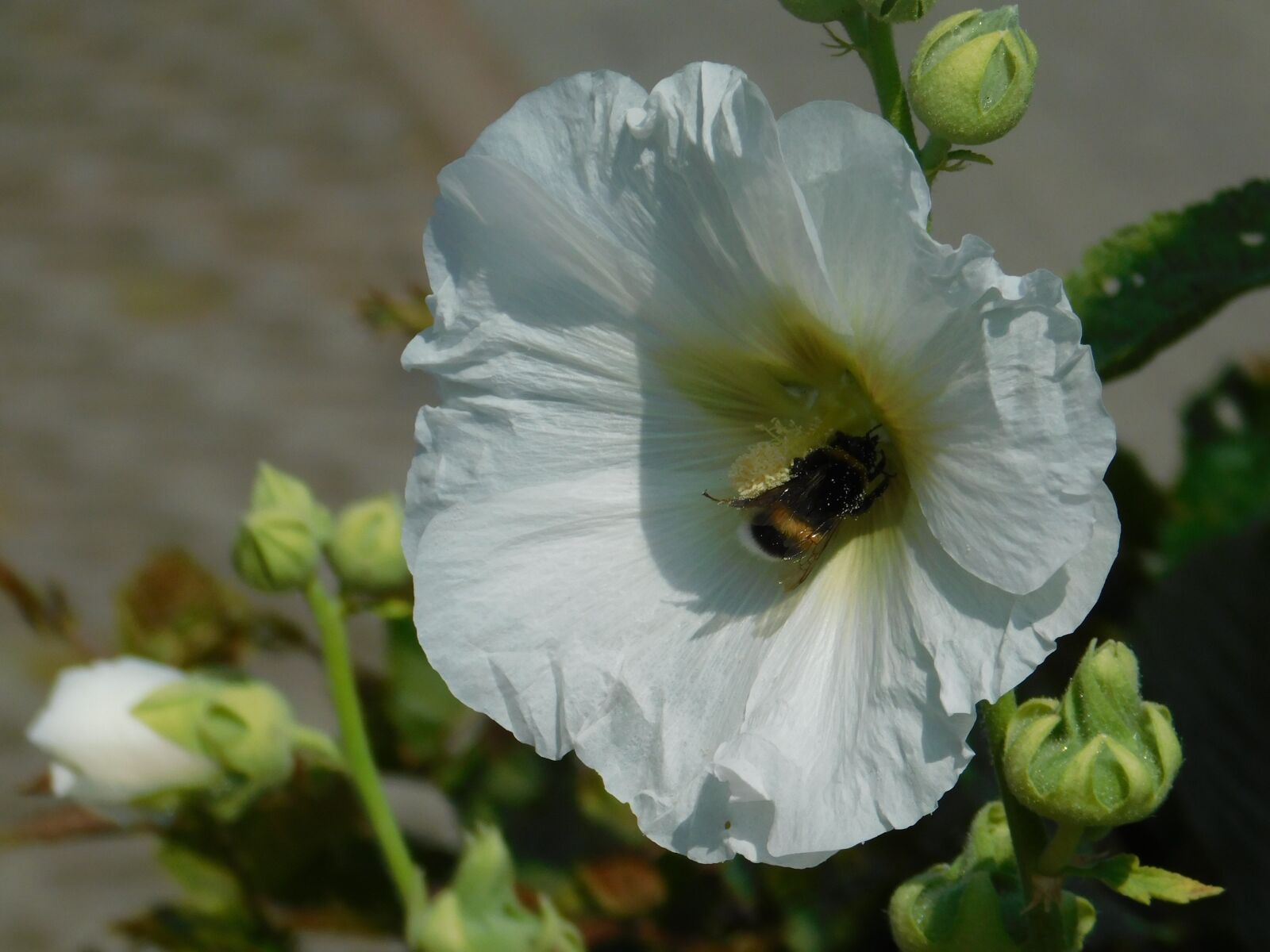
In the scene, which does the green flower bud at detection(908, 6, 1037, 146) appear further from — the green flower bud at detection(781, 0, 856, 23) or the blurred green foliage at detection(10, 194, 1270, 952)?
the blurred green foliage at detection(10, 194, 1270, 952)

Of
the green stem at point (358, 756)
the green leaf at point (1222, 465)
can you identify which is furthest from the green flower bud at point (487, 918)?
the green leaf at point (1222, 465)

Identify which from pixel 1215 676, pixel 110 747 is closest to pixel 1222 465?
pixel 1215 676

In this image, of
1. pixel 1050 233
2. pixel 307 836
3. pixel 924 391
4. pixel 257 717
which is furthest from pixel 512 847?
pixel 1050 233

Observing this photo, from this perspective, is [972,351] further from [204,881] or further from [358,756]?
[204,881]

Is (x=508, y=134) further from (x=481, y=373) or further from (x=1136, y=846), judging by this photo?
(x=1136, y=846)

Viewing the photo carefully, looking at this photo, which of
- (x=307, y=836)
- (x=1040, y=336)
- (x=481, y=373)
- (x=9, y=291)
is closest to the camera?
(x=1040, y=336)
